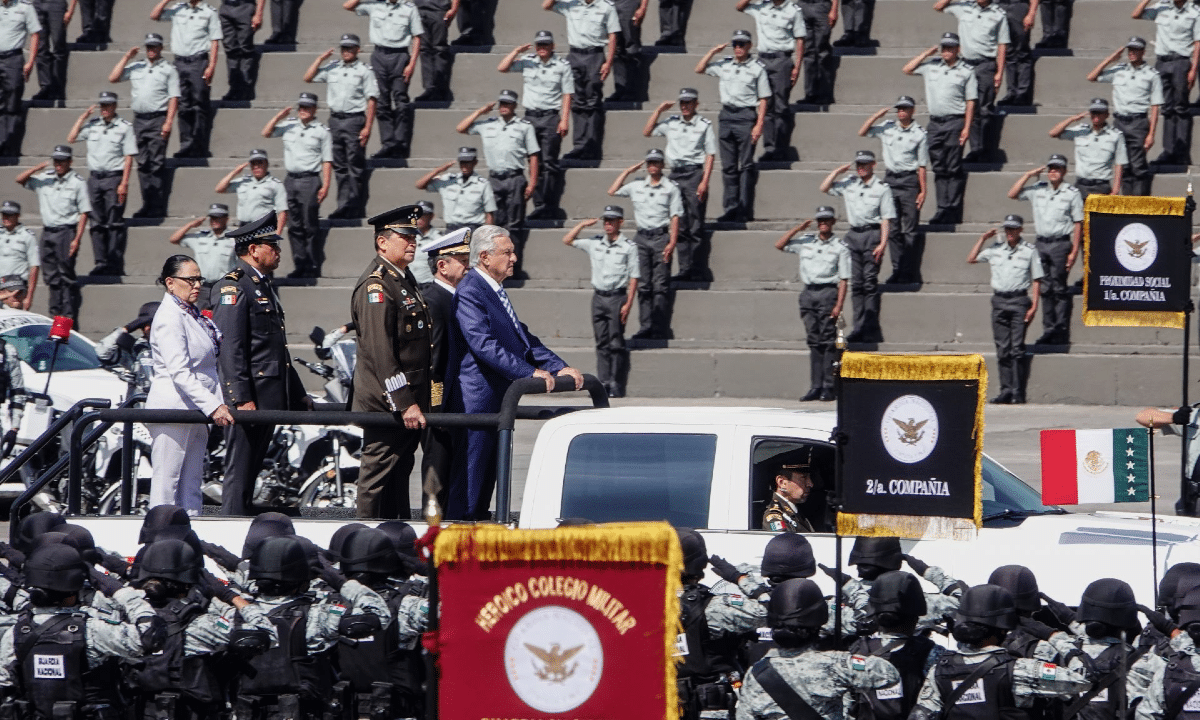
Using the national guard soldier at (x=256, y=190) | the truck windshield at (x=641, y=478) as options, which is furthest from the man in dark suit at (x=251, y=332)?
the national guard soldier at (x=256, y=190)

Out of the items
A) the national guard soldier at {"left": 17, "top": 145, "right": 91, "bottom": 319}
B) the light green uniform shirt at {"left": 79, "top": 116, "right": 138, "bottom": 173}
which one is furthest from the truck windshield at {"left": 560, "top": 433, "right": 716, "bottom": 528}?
the light green uniform shirt at {"left": 79, "top": 116, "right": 138, "bottom": 173}

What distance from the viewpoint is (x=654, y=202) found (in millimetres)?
19109

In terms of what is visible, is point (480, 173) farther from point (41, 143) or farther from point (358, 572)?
point (358, 572)

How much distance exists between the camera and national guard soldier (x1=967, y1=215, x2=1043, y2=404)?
1850 cm

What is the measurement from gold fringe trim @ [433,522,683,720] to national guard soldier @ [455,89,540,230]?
567 inches

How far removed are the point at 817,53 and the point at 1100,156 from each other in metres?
3.48

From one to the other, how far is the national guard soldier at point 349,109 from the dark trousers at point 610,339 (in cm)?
331

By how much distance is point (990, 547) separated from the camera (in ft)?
25.6

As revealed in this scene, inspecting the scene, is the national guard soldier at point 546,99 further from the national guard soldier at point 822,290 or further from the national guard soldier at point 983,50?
the national guard soldier at point 983,50

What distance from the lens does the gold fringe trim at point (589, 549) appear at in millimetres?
5539

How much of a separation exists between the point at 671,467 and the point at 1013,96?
1403 cm

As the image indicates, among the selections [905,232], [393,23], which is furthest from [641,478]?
[393,23]

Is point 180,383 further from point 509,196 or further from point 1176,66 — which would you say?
point 1176,66

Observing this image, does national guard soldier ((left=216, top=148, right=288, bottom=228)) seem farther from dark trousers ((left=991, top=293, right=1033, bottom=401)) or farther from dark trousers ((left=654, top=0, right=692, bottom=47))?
dark trousers ((left=991, top=293, right=1033, bottom=401))
